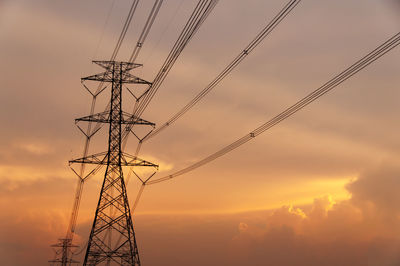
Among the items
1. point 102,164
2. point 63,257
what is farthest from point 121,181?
point 63,257

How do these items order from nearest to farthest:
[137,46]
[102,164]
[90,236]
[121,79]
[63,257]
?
[137,46] < [90,236] < [102,164] < [121,79] < [63,257]

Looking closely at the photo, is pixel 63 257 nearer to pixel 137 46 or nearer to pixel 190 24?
pixel 137 46

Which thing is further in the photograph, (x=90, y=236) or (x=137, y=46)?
(x=90, y=236)

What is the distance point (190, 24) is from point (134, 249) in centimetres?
2414

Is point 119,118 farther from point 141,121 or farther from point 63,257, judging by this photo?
point 63,257

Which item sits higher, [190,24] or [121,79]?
[121,79]

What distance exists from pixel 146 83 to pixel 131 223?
11.9 meters

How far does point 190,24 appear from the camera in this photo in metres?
26.6

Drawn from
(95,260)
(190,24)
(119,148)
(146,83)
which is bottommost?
(95,260)

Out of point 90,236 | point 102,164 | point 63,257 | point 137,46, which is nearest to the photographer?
point 137,46

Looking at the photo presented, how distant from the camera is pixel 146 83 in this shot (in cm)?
4828

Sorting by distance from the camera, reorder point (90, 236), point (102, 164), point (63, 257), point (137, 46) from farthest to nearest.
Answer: point (63, 257) < point (102, 164) < point (90, 236) < point (137, 46)

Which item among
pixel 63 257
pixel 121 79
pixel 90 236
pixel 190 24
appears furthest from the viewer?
pixel 63 257

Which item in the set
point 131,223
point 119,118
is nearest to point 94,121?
point 119,118
